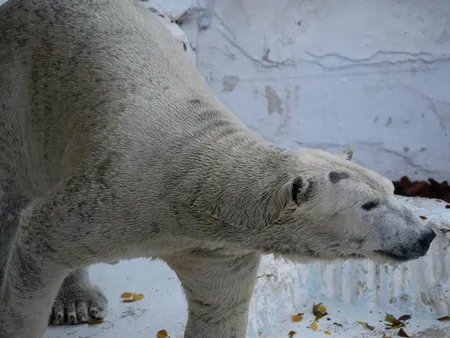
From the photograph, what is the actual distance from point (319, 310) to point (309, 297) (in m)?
0.09

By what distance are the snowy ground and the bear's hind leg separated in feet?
0.13

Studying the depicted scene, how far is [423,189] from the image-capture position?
180 inches

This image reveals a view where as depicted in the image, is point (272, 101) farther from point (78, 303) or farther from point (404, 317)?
point (78, 303)

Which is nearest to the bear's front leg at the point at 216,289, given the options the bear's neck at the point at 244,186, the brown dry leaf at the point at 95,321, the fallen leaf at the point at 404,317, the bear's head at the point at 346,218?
the bear's neck at the point at 244,186

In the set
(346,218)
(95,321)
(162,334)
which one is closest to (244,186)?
(346,218)

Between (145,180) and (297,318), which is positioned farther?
(297,318)

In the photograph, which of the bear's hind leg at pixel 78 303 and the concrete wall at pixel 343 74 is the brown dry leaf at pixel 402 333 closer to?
the bear's hind leg at pixel 78 303

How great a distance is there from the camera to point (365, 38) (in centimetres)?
468

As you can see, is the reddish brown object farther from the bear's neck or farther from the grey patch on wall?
the bear's neck

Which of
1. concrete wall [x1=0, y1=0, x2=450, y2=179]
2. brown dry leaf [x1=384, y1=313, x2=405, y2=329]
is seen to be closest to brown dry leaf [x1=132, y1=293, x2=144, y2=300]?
brown dry leaf [x1=384, y1=313, x2=405, y2=329]

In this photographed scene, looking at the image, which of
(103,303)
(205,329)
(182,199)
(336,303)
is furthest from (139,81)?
(336,303)

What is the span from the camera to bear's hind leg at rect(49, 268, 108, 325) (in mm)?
2902

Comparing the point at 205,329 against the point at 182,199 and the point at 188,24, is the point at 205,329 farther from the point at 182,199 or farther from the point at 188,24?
the point at 188,24

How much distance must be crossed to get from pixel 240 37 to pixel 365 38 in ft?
2.46
